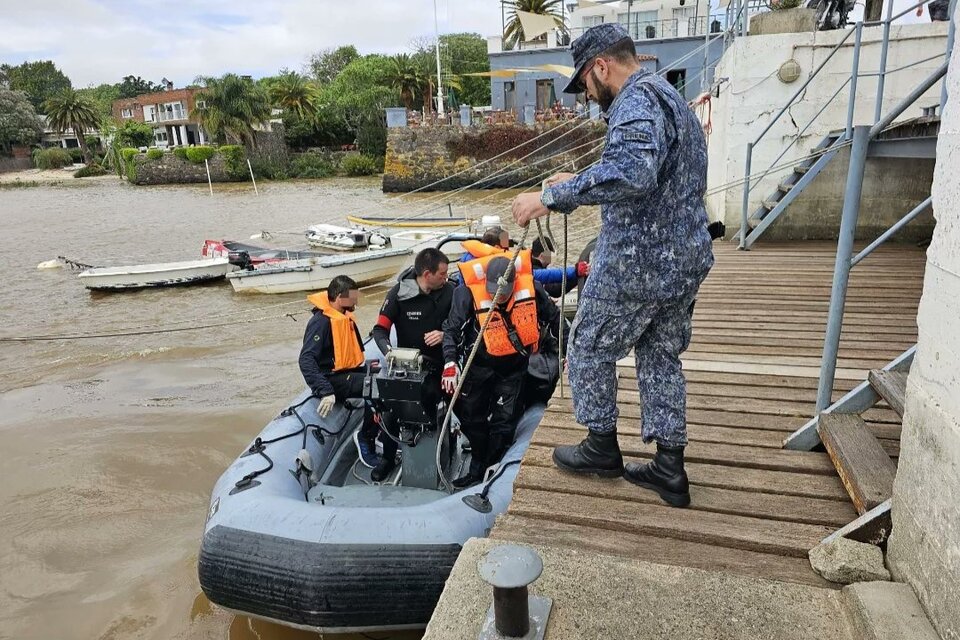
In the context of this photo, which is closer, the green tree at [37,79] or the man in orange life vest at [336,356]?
the man in orange life vest at [336,356]

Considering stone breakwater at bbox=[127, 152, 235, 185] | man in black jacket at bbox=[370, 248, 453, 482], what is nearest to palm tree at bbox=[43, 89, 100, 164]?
stone breakwater at bbox=[127, 152, 235, 185]

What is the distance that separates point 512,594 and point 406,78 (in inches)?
1651

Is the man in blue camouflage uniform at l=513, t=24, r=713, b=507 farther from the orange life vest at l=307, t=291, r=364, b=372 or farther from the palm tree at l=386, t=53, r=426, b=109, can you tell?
the palm tree at l=386, t=53, r=426, b=109

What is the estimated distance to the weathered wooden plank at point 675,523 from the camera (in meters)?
1.90

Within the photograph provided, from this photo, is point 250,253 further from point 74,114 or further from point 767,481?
point 74,114

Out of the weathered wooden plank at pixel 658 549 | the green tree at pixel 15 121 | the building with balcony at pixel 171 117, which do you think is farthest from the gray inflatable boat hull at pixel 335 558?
the green tree at pixel 15 121

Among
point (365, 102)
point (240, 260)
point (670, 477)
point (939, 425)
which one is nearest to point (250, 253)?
point (240, 260)

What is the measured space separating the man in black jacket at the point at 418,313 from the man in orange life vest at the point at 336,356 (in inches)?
6.9

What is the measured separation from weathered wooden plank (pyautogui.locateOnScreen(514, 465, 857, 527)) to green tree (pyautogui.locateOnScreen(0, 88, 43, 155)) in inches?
2788

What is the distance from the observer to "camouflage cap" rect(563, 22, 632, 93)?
Result: 1935 millimetres

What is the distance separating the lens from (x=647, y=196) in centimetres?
188

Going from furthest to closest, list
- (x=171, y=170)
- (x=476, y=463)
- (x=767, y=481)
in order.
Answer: (x=171, y=170) < (x=476, y=463) < (x=767, y=481)

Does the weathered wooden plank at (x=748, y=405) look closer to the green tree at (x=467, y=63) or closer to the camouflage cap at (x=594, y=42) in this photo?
the camouflage cap at (x=594, y=42)

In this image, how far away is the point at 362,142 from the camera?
4034cm
